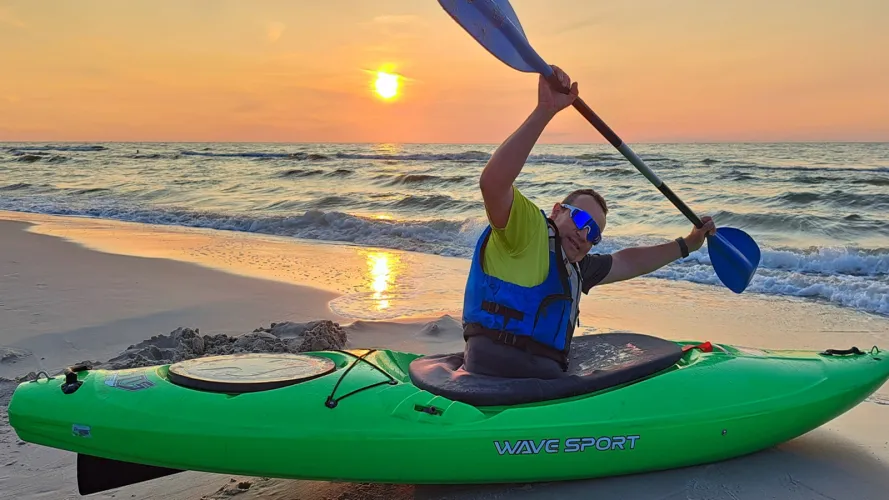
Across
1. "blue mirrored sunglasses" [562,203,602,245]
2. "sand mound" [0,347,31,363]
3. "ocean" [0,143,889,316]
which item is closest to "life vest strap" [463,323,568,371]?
"blue mirrored sunglasses" [562,203,602,245]

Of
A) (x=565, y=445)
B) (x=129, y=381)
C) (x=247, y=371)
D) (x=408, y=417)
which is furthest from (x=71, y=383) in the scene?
(x=565, y=445)

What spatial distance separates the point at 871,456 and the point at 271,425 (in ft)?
8.31

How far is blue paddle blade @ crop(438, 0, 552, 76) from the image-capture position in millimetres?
2629

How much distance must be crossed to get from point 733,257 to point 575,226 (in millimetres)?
1708

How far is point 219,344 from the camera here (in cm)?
416

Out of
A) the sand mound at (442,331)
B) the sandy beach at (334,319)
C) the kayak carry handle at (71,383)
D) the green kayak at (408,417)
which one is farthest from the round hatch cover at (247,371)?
the sand mound at (442,331)

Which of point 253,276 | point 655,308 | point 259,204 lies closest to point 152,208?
point 259,204

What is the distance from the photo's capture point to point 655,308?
564 cm

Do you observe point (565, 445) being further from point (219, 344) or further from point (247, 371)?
point (219, 344)

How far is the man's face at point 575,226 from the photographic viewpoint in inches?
102

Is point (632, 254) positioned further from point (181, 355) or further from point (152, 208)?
point (152, 208)

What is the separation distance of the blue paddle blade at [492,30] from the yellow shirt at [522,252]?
62 centimetres

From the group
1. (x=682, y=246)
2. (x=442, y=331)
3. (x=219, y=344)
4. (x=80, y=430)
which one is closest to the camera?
(x=80, y=430)

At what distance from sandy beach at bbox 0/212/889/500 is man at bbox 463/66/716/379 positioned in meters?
0.50
